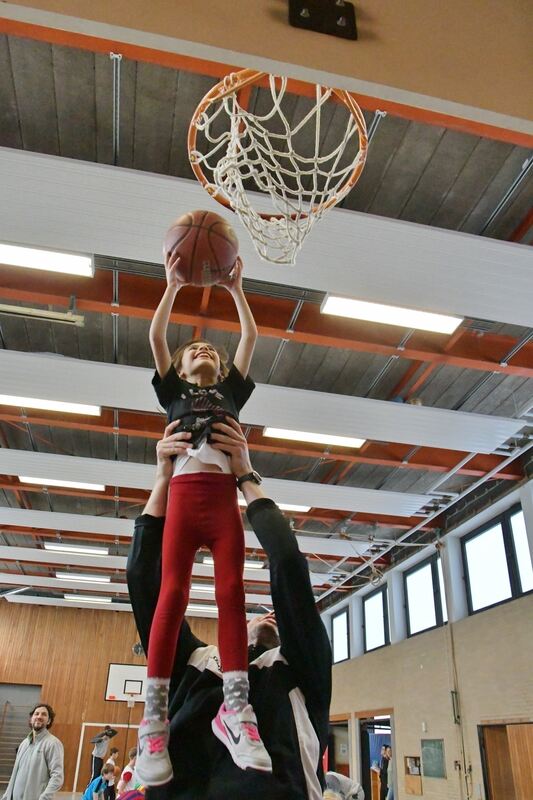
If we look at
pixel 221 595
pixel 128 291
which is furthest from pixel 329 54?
pixel 128 291

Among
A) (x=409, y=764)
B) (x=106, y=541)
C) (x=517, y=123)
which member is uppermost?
(x=106, y=541)

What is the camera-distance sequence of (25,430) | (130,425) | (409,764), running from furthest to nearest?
(409,764) → (25,430) → (130,425)

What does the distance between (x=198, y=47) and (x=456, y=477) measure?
28.8ft

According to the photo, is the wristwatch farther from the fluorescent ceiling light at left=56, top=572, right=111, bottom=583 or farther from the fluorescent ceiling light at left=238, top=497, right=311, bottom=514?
the fluorescent ceiling light at left=56, top=572, right=111, bottom=583

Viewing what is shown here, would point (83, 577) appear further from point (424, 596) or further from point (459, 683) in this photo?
point (459, 683)

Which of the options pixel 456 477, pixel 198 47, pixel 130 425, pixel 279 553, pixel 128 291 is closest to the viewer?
pixel 279 553

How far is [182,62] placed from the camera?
3.90m

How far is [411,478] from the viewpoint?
10.2m

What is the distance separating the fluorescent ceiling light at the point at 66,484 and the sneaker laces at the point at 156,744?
860 cm

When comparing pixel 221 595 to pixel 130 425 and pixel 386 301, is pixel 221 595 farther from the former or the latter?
pixel 130 425

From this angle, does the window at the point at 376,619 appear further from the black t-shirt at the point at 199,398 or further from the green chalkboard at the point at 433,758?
the black t-shirt at the point at 199,398

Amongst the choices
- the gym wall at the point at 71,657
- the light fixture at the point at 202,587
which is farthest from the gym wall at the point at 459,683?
Answer: the gym wall at the point at 71,657

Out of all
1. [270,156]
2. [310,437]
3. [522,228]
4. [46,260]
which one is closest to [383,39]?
[270,156]

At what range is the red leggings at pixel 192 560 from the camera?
158 cm
